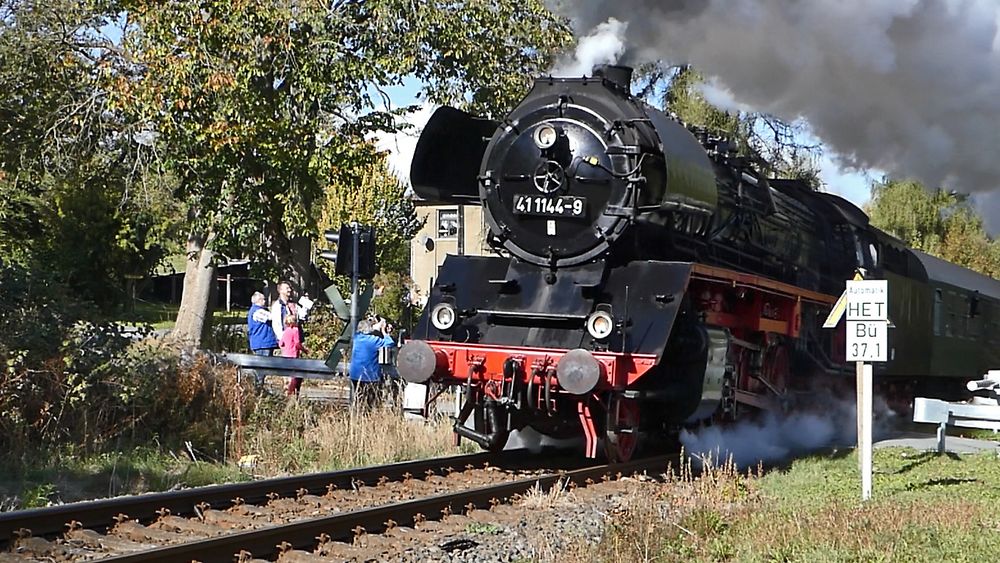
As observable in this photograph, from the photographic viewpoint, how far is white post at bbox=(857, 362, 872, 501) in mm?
9203

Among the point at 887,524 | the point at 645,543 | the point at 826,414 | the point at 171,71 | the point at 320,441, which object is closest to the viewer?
the point at 645,543

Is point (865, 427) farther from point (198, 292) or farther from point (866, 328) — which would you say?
point (198, 292)

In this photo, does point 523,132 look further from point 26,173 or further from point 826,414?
point 26,173

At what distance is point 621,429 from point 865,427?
210cm

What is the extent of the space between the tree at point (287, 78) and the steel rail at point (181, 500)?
8.30m

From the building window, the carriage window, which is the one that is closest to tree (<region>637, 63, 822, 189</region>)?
the carriage window

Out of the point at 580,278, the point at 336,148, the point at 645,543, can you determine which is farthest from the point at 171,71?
the point at 645,543

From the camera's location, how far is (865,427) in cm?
956

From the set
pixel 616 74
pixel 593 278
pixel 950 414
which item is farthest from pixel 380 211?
pixel 593 278

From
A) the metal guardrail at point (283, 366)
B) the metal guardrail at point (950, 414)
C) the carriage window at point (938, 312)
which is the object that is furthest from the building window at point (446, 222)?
the metal guardrail at point (950, 414)

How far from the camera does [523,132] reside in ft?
34.6

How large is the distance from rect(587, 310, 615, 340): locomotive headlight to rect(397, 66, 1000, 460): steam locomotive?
18 millimetres

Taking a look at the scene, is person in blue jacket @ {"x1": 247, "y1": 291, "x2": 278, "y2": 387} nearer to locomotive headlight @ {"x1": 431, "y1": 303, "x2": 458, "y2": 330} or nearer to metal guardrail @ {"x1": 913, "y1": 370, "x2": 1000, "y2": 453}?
locomotive headlight @ {"x1": 431, "y1": 303, "x2": 458, "y2": 330}

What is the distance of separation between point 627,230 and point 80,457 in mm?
5419
